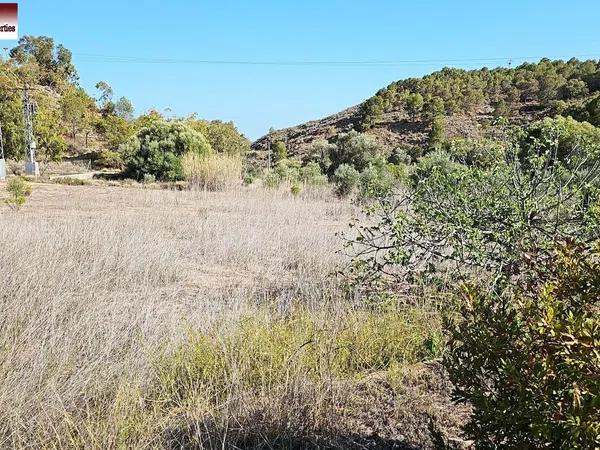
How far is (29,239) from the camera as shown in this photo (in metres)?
4.93

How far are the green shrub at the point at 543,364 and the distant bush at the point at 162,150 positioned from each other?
18.1 m

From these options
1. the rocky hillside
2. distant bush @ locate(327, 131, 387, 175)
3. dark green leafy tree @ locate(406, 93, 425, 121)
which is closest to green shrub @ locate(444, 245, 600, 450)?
distant bush @ locate(327, 131, 387, 175)

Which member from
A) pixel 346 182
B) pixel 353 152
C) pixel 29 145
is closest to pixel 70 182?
pixel 29 145

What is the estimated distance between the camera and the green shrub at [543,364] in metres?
1.08

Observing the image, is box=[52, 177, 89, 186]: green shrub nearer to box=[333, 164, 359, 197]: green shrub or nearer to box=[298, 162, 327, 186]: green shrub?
box=[298, 162, 327, 186]: green shrub

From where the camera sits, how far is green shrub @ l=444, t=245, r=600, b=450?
1082 mm

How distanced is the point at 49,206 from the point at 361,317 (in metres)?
9.61

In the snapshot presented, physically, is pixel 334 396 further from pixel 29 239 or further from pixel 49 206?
pixel 49 206

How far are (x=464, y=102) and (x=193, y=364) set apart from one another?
1356 inches

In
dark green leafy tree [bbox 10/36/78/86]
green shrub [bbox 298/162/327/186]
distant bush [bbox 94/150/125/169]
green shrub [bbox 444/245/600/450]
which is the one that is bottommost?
A: green shrub [bbox 444/245/600/450]

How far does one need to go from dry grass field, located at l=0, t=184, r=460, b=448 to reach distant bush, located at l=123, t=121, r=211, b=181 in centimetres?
1462

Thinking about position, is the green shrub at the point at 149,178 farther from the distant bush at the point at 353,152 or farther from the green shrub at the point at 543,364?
the green shrub at the point at 543,364

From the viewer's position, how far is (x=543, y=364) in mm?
1173

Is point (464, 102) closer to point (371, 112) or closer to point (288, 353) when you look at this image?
point (371, 112)
